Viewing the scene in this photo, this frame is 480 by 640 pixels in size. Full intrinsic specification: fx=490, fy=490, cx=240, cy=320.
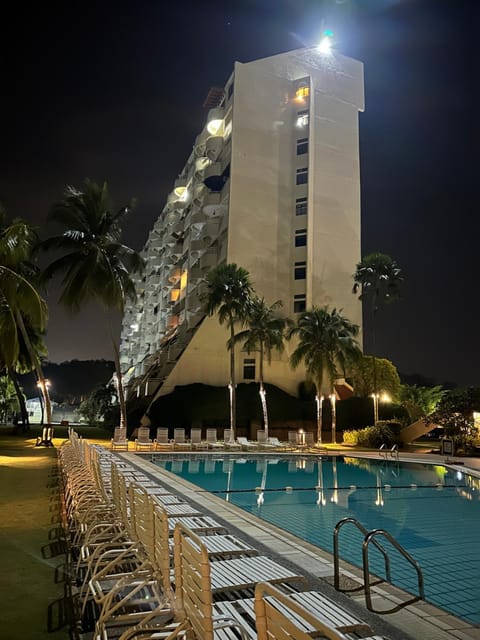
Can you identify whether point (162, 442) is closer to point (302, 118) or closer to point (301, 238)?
point (301, 238)

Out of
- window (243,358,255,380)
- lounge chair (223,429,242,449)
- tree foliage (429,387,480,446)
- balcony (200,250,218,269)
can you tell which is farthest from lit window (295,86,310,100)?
lounge chair (223,429,242,449)

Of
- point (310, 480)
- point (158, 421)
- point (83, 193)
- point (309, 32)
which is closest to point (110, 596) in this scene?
point (310, 480)

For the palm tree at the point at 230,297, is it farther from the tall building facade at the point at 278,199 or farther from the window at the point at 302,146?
the window at the point at 302,146

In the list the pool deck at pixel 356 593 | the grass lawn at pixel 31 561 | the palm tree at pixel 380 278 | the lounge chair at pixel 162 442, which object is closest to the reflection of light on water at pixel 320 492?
the pool deck at pixel 356 593

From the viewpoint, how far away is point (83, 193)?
2653 cm

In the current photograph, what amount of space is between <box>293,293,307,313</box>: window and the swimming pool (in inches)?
902

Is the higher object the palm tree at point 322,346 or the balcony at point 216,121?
the balcony at point 216,121

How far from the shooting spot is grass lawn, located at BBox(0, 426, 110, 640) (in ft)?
13.3

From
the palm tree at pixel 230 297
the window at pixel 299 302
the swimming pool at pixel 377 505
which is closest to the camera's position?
the swimming pool at pixel 377 505

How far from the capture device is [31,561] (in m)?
5.77

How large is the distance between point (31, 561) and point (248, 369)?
1395 inches

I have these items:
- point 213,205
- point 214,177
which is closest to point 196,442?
point 213,205

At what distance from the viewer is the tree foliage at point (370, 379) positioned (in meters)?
41.0

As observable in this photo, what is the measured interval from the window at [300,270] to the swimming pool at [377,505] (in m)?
24.5
